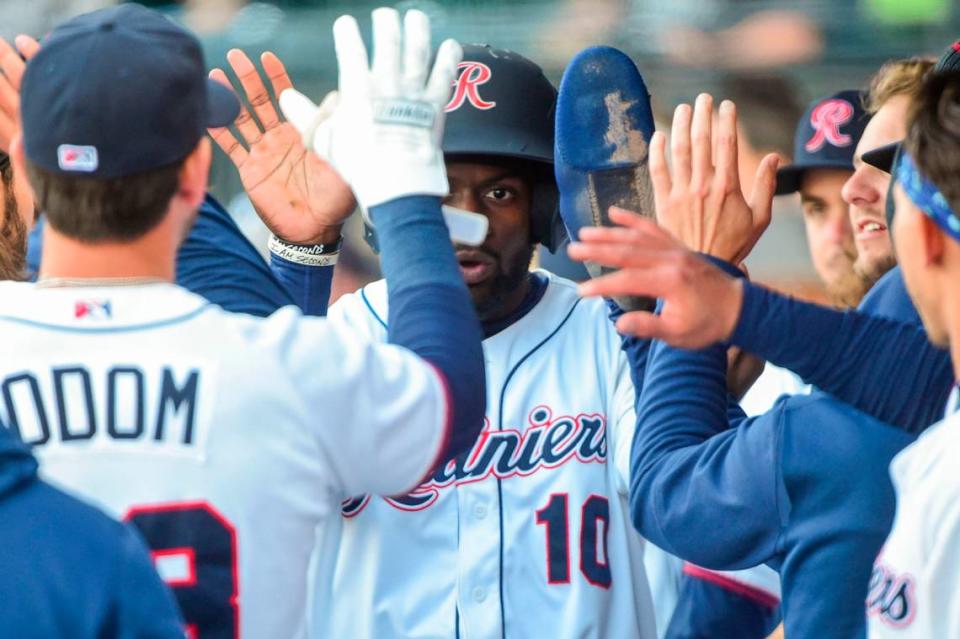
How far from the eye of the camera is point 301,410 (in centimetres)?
175

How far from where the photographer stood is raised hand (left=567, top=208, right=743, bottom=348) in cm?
182

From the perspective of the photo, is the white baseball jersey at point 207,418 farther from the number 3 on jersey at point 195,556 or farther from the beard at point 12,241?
the beard at point 12,241

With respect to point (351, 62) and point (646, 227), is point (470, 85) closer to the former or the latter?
point (351, 62)

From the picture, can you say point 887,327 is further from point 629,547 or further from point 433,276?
point 629,547

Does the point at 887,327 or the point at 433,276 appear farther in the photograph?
the point at 887,327

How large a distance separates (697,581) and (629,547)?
0.41m

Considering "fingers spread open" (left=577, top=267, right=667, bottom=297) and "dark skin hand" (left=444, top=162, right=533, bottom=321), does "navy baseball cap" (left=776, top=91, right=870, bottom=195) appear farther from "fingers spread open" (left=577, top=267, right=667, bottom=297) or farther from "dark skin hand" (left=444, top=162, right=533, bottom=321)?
"fingers spread open" (left=577, top=267, right=667, bottom=297)

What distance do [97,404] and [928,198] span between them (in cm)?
95

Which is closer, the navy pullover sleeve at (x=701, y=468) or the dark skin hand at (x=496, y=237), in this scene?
the navy pullover sleeve at (x=701, y=468)

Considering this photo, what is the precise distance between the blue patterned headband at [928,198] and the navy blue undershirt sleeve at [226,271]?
31.9 inches

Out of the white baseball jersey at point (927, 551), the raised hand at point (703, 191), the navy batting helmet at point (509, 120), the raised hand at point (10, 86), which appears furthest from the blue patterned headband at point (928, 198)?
the raised hand at point (10, 86)

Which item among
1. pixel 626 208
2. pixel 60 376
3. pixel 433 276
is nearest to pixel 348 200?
pixel 626 208

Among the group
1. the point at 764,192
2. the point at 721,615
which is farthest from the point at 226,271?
the point at 721,615

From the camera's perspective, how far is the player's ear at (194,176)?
1812 millimetres
